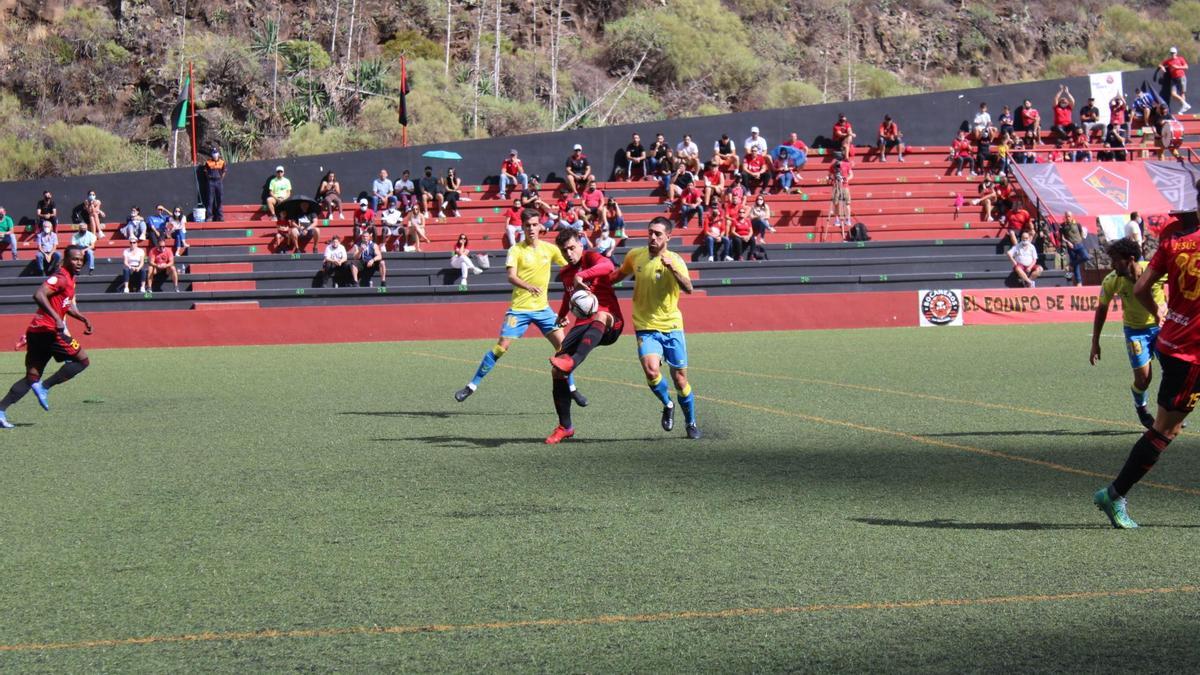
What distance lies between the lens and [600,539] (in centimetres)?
688

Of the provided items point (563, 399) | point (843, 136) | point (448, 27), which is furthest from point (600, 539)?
point (448, 27)

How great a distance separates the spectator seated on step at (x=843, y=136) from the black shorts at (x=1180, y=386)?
2910cm

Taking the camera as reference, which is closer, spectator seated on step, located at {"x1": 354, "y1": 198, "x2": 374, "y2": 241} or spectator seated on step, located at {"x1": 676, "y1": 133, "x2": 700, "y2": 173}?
spectator seated on step, located at {"x1": 354, "y1": 198, "x2": 374, "y2": 241}

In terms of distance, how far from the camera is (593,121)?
46875mm

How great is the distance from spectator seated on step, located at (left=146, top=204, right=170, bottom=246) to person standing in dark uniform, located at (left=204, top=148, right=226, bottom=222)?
51.1 inches

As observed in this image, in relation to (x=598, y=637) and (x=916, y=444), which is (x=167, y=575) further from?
(x=916, y=444)

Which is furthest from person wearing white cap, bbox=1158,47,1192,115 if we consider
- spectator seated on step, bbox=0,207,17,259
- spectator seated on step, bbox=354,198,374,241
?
spectator seated on step, bbox=0,207,17,259

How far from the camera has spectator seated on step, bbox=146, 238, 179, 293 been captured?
2880 centimetres

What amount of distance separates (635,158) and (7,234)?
14.7m

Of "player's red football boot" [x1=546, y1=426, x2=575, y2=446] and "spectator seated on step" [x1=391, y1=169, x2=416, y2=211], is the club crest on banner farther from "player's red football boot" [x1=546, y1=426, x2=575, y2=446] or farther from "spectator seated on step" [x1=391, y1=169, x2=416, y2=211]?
"player's red football boot" [x1=546, y1=426, x2=575, y2=446]

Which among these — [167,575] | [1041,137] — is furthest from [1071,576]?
[1041,137]

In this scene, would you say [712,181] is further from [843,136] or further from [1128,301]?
[1128,301]

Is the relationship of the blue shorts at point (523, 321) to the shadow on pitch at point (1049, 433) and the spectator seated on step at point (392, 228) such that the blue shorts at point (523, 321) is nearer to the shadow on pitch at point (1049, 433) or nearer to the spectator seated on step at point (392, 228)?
the shadow on pitch at point (1049, 433)

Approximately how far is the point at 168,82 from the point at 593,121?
14131 millimetres
